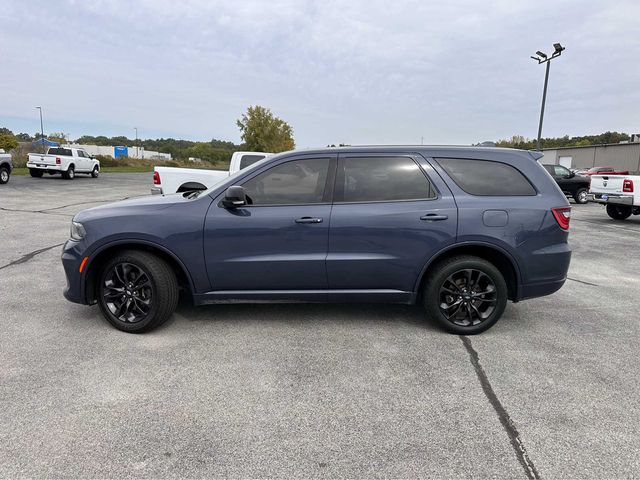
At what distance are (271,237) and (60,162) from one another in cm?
2591

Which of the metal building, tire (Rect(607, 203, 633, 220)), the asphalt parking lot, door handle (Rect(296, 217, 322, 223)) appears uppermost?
the metal building

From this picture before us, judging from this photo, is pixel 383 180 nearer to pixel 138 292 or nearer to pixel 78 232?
pixel 138 292

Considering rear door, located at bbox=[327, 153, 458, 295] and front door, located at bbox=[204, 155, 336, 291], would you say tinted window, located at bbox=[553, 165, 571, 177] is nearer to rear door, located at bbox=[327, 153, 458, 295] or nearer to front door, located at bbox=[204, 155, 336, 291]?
rear door, located at bbox=[327, 153, 458, 295]

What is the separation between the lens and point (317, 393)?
2.96 metres

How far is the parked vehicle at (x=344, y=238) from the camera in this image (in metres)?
3.77

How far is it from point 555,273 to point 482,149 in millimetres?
1333

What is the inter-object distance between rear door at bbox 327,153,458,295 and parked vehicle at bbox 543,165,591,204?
1613 centimetres

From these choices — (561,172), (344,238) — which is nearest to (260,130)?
(561,172)

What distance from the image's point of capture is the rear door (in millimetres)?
3785

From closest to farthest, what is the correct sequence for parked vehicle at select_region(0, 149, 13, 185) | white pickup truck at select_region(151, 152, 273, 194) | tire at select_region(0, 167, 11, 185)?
1. white pickup truck at select_region(151, 152, 273, 194)
2. parked vehicle at select_region(0, 149, 13, 185)
3. tire at select_region(0, 167, 11, 185)

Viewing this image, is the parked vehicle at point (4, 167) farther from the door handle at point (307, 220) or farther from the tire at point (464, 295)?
the tire at point (464, 295)

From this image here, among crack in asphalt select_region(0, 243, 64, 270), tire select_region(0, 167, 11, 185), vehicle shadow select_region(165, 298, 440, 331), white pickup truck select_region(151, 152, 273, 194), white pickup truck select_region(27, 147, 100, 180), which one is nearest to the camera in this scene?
vehicle shadow select_region(165, 298, 440, 331)

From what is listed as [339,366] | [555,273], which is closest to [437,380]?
[339,366]

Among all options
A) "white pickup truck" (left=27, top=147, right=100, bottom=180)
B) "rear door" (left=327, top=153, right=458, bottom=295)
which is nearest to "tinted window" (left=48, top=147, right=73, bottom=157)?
"white pickup truck" (left=27, top=147, right=100, bottom=180)
